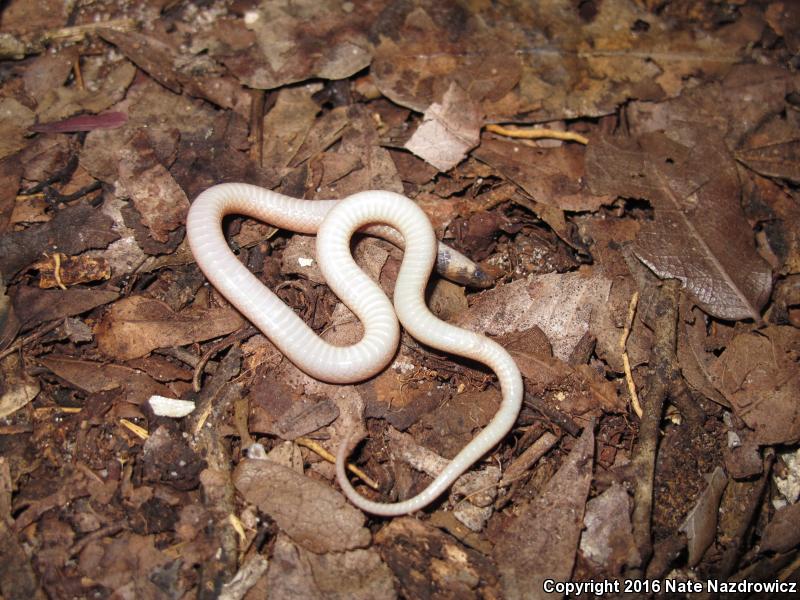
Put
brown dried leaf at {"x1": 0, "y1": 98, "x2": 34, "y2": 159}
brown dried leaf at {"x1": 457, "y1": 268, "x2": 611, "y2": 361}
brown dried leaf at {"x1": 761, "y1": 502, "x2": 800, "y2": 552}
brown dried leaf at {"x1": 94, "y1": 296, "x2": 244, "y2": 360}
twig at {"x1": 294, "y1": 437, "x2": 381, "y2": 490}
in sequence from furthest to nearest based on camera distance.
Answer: brown dried leaf at {"x1": 0, "y1": 98, "x2": 34, "y2": 159}
brown dried leaf at {"x1": 457, "y1": 268, "x2": 611, "y2": 361}
brown dried leaf at {"x1": 94, "y1": 296, "x2": 244, "y2": 360}
twig at {"x1": 294, "y1": 437, "x2": 381, "y2": 490}
brown dried leaf at {"x1": 761, "y1": 502, "x2": 800, "y2": 552}

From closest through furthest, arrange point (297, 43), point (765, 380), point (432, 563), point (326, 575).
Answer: point (326, 575) < point (432, 563) < point (765, 380) < point (297, 43)

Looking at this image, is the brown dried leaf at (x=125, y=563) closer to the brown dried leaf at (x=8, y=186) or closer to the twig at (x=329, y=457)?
the twig at (x=329, y=457)

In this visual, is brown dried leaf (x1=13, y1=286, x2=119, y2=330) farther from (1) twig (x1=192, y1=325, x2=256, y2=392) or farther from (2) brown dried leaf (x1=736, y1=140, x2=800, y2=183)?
(2) brown dried leaf (x1=736, y1=140, x2=800, y2=183)

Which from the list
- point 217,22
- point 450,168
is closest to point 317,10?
point 217,22

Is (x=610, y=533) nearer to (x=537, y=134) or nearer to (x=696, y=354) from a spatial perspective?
(x=696, y=354)

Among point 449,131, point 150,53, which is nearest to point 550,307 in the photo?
point 449,131
